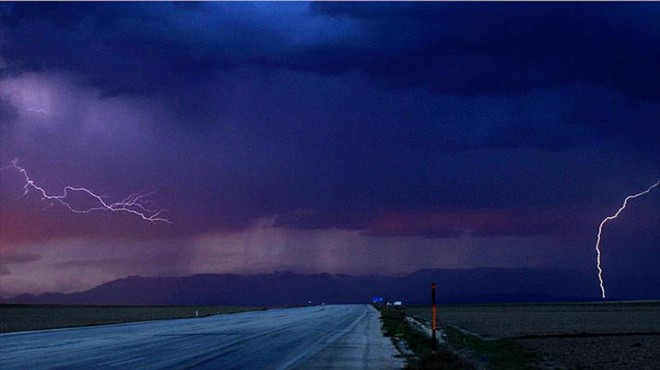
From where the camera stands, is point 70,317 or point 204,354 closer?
point 204,354

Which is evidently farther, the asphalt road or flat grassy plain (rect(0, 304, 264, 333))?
flat grassy plain (rect(0, 304, 264, 333))

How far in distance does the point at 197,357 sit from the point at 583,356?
46.1ft

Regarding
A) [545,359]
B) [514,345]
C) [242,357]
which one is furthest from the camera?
[514,345]

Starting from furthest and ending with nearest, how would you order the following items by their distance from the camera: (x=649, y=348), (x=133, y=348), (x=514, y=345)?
(x=514, y=345)
(x=649, y=348)
(x=133, y=348)

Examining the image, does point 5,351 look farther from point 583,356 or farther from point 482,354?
point 583,356

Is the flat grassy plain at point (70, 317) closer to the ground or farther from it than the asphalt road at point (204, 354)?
farther from it

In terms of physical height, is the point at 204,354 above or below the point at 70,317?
below

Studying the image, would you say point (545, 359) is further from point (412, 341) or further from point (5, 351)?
point (5, 351)

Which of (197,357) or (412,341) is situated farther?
(412,341)

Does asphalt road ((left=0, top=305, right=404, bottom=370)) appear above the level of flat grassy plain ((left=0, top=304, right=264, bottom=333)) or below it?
below

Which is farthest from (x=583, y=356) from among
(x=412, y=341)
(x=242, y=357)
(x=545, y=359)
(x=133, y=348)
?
(x=133, y=348)

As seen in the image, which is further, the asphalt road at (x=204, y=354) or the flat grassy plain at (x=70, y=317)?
the flat grassy plain at (x=70, y=317)

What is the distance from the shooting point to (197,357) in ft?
78.6

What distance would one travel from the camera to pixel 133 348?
93.2ft
